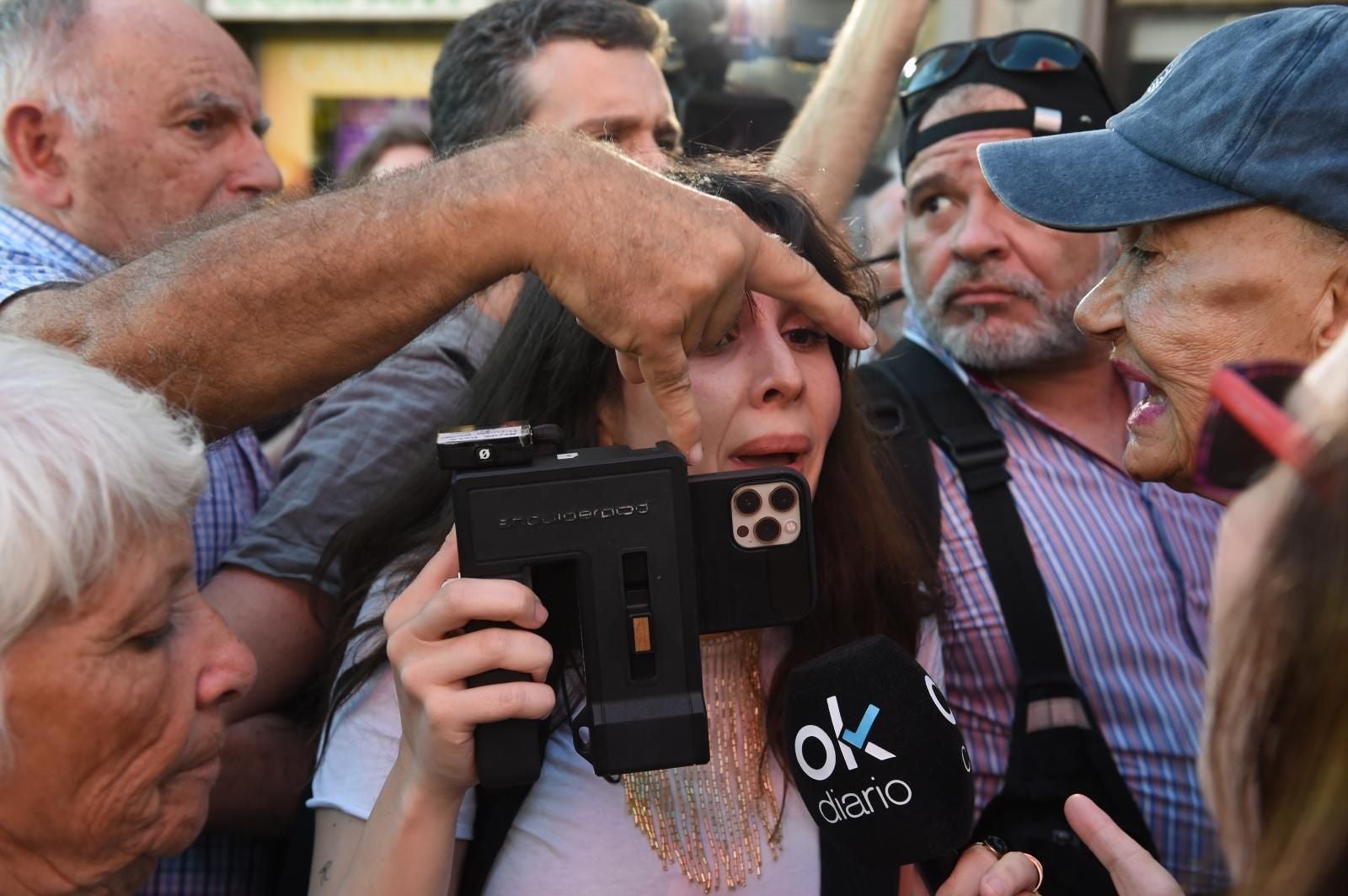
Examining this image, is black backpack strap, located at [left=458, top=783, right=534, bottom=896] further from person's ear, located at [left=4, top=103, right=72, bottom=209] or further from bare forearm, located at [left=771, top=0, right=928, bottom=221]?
bare forearm, located at [left=771, top=0, right=928, bottom=221]

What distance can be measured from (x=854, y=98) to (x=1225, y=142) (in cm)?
139

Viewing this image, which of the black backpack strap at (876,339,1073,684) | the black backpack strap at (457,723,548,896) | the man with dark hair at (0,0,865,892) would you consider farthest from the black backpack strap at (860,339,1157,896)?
the black backpack strap at (457,723,548,896)

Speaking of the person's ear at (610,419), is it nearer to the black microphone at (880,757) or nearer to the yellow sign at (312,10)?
the black microphone at (880,757)

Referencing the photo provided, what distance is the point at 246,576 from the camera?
82.5 inches

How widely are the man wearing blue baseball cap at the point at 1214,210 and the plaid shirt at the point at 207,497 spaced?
1.28 metres

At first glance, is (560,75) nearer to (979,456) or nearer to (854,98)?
(854,98)

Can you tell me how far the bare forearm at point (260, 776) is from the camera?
79.2 inches

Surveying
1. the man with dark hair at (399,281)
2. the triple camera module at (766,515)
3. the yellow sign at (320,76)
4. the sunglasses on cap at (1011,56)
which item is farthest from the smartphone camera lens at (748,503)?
the yellow sign at (320,76)

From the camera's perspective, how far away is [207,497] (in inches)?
87.2

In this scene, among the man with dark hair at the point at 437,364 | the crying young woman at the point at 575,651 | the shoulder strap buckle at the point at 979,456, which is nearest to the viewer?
the crying young woman at the point at 575,651

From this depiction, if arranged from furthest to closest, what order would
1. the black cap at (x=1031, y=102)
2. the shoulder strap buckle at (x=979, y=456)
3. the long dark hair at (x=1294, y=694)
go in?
the black cap at (x=1031, y=102) → the shoulder strap buckle at (x=979, y=456) → the long dark hair at (x=1294, y=694)

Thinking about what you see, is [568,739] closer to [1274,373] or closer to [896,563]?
[896,563]

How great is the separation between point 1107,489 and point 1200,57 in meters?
1.01

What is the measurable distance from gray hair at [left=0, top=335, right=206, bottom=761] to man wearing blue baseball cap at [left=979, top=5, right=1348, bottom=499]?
3.90 ft
